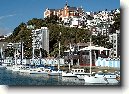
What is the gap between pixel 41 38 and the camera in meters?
5.07

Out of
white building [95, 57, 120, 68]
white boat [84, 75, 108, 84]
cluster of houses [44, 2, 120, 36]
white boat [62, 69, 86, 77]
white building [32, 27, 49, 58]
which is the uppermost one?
cluster of houses [44, 2, 120, 36]

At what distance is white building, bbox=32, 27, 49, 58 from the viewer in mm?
5044

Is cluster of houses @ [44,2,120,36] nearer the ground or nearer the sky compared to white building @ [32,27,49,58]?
nearer the sky

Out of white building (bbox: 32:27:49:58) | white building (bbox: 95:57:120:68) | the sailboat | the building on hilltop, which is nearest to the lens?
the sailboat

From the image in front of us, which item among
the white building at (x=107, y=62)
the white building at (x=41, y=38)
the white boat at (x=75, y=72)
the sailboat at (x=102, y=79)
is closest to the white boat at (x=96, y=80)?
the sailboat at (x=102, y=79)

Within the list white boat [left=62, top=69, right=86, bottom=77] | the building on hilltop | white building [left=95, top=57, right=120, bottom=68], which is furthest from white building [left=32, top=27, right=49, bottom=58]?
white building [left=95, top=57, right=120, bottom=68]

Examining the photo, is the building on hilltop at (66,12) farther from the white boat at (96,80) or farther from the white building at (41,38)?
the white boat at (96,80)

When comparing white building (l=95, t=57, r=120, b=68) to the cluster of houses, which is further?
the cluster of houses

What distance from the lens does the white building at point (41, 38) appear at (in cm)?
504

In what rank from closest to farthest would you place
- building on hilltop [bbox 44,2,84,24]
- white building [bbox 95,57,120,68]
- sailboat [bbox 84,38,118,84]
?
sailboat [bbox 84,38,118,84], white building [bbox 95,57,120,68], building on hilltop [bbox 44,2,84,24]

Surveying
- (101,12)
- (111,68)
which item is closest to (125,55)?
(111,68)

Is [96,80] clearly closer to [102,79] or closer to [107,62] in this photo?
[102,79]

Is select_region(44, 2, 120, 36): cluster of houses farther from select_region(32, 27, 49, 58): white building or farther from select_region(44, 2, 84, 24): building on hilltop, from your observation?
select_region(32, 27, 49, 58): white building
